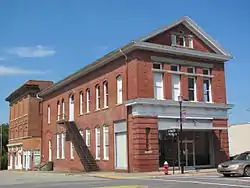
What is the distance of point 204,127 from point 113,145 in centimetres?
750

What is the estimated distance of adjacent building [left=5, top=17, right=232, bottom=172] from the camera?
3081 cm

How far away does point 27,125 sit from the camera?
5956 cm

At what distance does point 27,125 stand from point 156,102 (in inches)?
1306

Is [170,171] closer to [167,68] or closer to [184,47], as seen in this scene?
[167,68]

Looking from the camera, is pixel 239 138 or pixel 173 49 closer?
pixel 173 49

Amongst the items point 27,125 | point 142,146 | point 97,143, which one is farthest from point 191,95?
point 27,125

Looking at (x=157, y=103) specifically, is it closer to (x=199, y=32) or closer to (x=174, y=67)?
(x=174, y=67)

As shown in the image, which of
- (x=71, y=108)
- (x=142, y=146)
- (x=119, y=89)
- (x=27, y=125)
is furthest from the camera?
(x=27, y=125)

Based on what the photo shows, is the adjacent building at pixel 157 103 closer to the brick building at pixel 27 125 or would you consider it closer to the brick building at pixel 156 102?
the brick building at pixel 156 102

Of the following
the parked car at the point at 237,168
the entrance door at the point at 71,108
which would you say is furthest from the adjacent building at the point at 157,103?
the parked car at the point at 237,168

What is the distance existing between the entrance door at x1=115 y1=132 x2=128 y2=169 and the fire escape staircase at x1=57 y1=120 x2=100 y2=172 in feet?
14.0

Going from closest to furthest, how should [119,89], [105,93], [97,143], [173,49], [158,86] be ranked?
[158,86] → [173,49] → [119,89] → [105,93] → [97,143]

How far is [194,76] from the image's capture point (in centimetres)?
3416

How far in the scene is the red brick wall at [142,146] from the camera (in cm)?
2995
